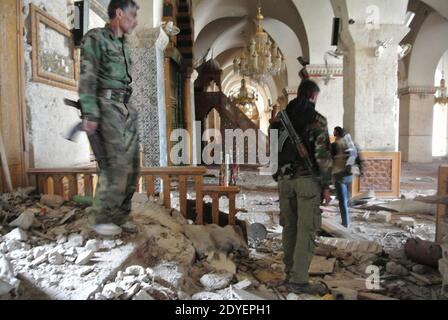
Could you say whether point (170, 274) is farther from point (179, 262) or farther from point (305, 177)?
point (305, 177)

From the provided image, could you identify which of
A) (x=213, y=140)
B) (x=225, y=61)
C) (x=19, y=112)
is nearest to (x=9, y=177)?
(x=19, y=112)

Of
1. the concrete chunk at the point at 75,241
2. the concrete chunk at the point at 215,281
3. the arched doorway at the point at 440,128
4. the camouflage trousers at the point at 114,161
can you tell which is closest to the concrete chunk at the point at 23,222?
the concrete chunk at the point at 75,241

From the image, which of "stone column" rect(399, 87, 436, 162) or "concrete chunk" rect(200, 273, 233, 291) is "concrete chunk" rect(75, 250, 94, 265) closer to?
"concrete chunk" rect(200, 273, 233, 291)

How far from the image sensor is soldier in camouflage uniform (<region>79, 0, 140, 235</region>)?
8.53 feet

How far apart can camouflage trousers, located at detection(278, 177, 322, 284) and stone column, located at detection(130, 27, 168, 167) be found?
12.1 feet

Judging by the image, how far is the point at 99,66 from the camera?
105 inches

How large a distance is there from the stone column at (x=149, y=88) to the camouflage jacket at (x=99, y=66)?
10.7ft

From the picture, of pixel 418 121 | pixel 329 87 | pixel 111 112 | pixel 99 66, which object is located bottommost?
pixel 111 112

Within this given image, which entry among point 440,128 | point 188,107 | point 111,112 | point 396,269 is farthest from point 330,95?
point 440,128

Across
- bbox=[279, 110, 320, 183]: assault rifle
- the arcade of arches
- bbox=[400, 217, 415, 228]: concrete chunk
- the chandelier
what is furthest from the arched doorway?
bbox=[279, 110, 320, 183]: assault rifle

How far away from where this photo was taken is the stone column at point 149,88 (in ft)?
19.6

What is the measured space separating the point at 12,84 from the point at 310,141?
9.45ft

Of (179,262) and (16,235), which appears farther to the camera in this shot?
(179,262)

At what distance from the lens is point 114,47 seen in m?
2.73
